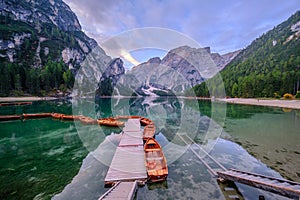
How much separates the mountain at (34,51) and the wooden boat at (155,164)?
7968 centimetres

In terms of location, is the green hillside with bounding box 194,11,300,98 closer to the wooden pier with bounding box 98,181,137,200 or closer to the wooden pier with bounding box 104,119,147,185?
the wooden pier with bounding box 104,119,147,185

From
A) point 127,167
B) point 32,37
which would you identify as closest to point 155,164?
point 127,167

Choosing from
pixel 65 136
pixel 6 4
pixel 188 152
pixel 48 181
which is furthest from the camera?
pixel 6 4

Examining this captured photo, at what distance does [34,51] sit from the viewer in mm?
114750

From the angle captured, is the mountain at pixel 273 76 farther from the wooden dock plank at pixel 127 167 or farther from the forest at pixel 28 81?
the forest at pixel 28 81

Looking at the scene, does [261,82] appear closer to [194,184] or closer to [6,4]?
[194,184]

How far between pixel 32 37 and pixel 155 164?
6057 inches

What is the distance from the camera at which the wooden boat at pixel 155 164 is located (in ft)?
26.5

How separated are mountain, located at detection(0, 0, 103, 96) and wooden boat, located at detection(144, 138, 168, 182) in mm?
79675

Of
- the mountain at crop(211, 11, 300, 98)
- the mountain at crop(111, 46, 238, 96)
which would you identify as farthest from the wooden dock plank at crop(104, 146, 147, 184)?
the mountain at crop(211, 11, 300, 98)

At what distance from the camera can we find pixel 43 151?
1316 centimetres

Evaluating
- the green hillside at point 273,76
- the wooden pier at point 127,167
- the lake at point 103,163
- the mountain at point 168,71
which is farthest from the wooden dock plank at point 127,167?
the green hillside at point 273,76

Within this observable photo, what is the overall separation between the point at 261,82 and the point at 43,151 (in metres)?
91.4

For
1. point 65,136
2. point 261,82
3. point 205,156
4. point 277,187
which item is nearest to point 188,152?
point 205,156
